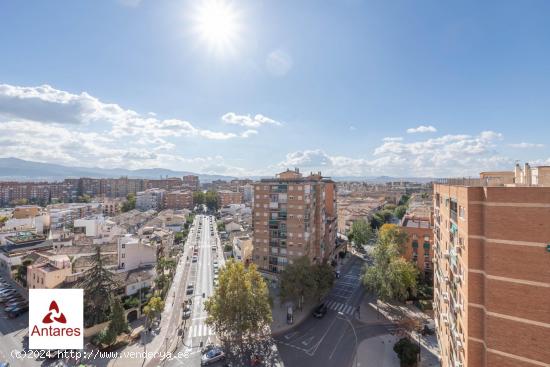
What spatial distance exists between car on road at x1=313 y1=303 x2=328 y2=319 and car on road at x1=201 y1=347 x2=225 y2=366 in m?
13.7

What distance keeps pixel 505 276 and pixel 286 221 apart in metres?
31.3

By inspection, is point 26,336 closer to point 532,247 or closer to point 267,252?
point 267,252

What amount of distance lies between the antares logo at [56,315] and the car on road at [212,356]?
35.0 feet

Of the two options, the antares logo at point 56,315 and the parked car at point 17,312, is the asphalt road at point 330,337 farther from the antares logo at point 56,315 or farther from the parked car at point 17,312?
the parked car at point 17,312

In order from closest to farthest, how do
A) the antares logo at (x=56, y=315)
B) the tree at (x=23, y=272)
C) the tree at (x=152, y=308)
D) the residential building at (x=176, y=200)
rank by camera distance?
the antares logo at (x=56, y=315) < the tree at (x=152, y=308) < the tree at (x=23, y=272) < the residential building at (x=176, y=200)

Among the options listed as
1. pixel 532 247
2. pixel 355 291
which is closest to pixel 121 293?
pixel 355 291

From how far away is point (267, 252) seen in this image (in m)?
44.8

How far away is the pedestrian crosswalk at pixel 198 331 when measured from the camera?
31.1 meters

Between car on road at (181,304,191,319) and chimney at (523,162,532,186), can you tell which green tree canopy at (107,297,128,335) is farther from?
chimney at (523,162,532,186)

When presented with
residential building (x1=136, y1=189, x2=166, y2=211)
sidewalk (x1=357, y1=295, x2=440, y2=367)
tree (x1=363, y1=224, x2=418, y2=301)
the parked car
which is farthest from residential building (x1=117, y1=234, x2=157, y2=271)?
residential building (x1=136, y1=189, x2=166, y2=211)

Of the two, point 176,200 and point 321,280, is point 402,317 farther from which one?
→ point 176,200

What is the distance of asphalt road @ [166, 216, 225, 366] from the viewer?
27.8 m

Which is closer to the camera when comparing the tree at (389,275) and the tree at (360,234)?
the tree at (389,275)

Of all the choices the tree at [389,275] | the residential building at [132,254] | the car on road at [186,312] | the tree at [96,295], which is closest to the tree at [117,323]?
the tree at [96,295]
